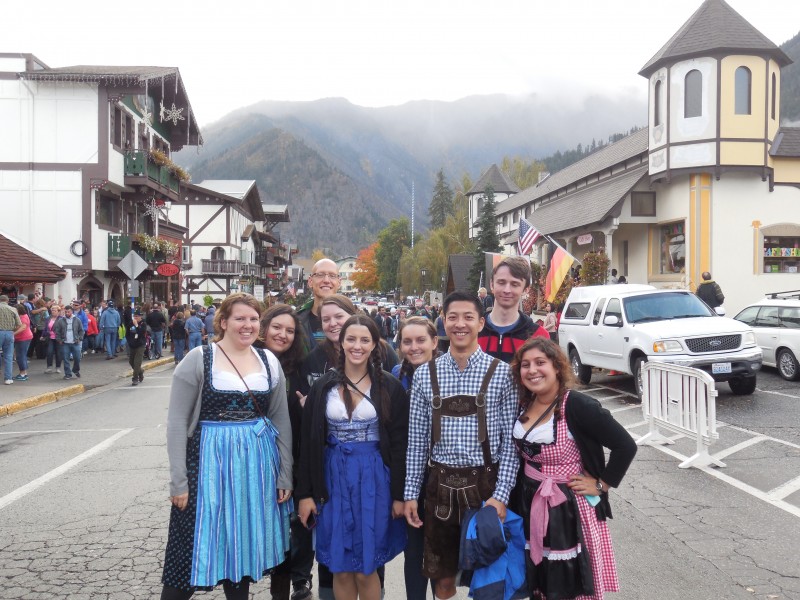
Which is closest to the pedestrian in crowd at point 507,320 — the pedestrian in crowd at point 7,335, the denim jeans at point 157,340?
the pedestrian in crowd at point 7,335

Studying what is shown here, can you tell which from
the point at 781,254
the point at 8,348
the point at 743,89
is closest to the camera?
the point at 8,348

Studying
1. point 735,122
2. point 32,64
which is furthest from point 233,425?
point 32,64

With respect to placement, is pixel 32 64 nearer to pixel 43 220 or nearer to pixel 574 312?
pixel 43 220

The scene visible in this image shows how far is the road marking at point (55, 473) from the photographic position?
6.30 metres

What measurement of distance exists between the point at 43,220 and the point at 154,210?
5865 mm

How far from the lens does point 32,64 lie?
2461 cm

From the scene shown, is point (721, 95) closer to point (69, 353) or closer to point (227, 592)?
point (69, 353)

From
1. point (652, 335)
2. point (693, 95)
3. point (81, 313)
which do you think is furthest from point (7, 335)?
point (693, 95)

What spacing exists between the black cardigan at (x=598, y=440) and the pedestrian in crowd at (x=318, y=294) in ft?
6.70

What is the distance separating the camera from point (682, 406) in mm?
7746

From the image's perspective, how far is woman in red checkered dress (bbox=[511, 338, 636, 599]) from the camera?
318 centimetres

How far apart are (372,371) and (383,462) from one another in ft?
1.61

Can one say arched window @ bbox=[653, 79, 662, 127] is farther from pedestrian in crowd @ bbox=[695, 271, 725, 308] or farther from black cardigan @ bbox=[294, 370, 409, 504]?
black cardigan @ bbox=[294, 370, 409, 504]

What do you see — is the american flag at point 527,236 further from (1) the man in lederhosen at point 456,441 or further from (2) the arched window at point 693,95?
(1) the man in lederhosen at point 456,441
